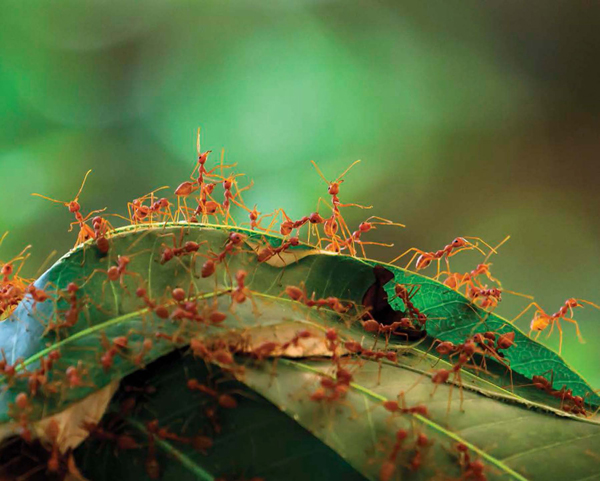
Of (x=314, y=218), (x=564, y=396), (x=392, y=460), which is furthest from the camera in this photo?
(x=314, y=218)

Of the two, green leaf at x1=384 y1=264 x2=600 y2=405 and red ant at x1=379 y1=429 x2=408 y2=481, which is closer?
red ant at x1=379 y1=429 x2=408 y2=481

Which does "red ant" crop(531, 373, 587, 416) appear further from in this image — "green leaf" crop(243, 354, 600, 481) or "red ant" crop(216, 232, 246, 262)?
"red ant" crop(216, 232, 246, 262)

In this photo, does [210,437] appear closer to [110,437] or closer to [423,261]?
[110,437]

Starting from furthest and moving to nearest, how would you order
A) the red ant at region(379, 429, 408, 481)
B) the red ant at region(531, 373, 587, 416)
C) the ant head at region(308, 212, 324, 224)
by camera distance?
the ant head at region(308, 212, 324, 224)
the red ant at region(531, 373, 587, 416)
the red ant at region(379, 429, 408, 481)

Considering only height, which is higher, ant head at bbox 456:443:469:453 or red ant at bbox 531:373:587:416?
red ant at bbox 531:373:587:416

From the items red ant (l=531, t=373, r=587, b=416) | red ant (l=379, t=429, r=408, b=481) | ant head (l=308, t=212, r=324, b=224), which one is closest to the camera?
red ant (l=379, t=429, r=408, b=481)

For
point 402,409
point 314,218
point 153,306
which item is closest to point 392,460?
point 402,409

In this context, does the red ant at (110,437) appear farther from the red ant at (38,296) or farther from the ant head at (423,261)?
the ant head at (423,261)

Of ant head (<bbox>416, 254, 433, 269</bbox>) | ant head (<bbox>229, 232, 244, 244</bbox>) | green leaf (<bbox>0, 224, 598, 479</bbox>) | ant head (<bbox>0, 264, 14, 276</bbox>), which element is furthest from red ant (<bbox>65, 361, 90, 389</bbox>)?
ant head (<bbox>416, 254, 433, 269</bbox>)

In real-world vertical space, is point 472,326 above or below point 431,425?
above

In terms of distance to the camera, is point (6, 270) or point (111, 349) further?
point (6, 270)

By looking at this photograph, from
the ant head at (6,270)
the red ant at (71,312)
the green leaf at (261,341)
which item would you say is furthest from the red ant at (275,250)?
the ant head at (6,270)
